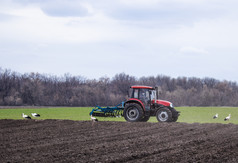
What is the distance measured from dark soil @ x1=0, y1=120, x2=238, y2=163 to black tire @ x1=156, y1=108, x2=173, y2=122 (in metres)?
1.04

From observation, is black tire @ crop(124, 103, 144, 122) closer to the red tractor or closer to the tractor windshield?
the red tractor

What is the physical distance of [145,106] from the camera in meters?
20.5

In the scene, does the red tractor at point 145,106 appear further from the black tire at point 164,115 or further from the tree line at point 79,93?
Result: the tree line at point 79,93

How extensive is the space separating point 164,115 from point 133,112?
5.91ft

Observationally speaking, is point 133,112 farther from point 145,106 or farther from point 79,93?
point 79,93

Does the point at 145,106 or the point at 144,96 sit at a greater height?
the point at 144,96

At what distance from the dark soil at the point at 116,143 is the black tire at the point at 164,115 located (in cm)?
104

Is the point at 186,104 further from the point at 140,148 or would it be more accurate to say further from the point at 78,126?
the point at 140,148

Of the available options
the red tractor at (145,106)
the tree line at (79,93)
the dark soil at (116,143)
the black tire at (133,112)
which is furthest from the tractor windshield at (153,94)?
the tree line at (79,93)

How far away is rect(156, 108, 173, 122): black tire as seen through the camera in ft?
66.1

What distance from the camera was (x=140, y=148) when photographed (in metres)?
12.0

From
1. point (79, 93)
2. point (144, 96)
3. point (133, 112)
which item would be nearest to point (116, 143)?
point (133, 112)

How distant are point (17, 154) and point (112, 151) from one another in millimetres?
3000

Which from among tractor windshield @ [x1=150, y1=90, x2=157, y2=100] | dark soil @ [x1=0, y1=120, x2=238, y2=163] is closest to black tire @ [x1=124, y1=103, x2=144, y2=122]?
tractor windshield @ [x1=150, y1=90, x2=157, y2=100]
